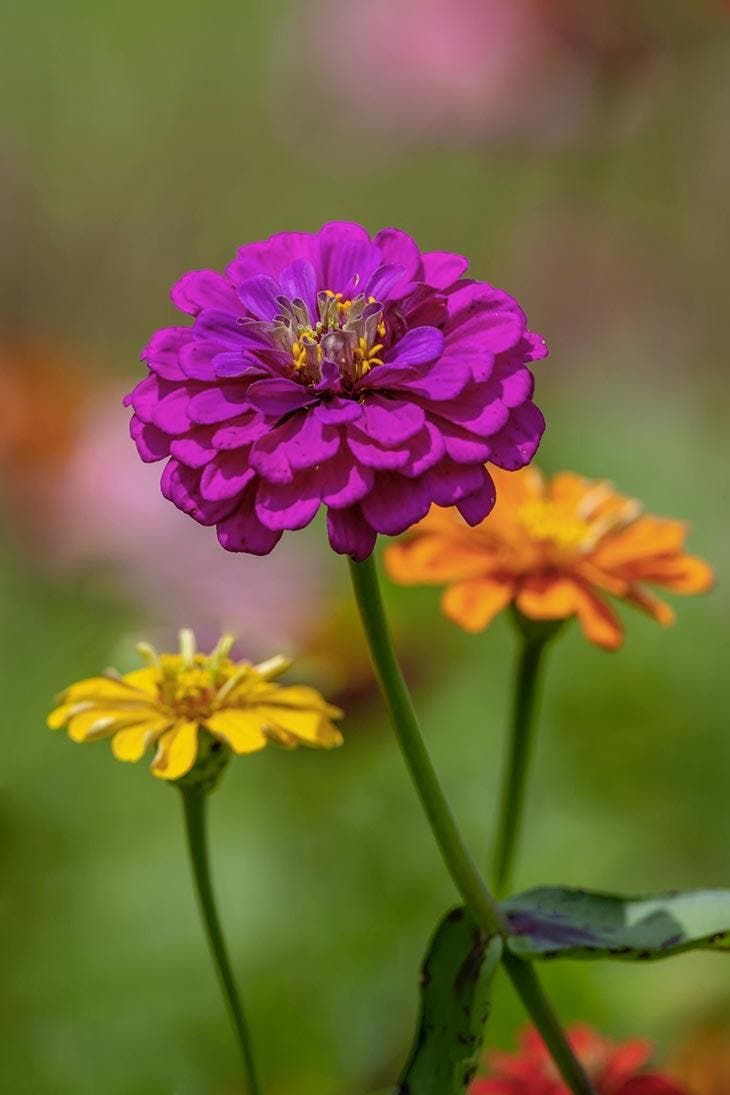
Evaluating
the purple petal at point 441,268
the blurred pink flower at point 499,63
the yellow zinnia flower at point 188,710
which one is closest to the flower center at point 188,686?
the yellow zinnia flower at point 188,710

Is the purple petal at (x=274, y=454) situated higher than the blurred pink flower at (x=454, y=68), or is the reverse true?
the blurred pink flower at (x=454, y=68)

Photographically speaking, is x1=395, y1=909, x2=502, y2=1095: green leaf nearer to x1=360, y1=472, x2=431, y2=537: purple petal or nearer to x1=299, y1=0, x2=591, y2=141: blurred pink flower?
x1=360, y1=472, x2=431, y2=537: purple petal

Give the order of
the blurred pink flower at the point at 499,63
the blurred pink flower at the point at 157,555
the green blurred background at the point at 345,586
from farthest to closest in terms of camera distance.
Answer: the blurred pink flower at the point at 499,63 → the blurred pink flower at the point at 157,555 → the green blurred background at the point at 345,586

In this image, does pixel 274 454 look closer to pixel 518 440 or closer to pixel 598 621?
pixel 518 440

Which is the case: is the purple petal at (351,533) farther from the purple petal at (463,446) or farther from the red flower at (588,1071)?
the red flower at (588,1071)

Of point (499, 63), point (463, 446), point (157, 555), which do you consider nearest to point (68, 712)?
point (463, 446)
